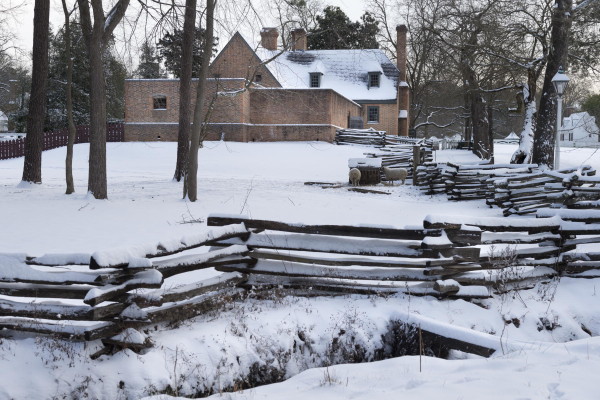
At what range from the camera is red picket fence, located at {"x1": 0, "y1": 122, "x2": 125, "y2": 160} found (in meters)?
34.4

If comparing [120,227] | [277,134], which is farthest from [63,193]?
[277,134]

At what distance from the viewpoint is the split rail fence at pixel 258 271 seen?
17.3 ft

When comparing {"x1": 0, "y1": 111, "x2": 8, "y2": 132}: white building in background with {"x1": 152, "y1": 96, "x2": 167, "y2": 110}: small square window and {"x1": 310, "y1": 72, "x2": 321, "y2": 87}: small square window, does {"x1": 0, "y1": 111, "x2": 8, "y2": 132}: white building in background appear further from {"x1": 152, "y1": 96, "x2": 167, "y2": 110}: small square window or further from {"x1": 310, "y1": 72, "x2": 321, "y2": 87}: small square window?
{"x1": 310, "y1": 72, "x2": 321, "y2": 87}: small square window

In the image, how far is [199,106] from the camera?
1475 cm

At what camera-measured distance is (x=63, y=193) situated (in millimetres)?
16672

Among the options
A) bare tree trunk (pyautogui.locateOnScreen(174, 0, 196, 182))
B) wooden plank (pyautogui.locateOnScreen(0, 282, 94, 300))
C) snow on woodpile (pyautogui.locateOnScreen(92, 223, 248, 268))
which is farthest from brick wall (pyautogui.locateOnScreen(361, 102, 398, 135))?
wooden plank (pyautogui.locateOnScreen(0, 282, 94, 300))

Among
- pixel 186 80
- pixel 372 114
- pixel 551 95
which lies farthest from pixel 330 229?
pixel 372 114

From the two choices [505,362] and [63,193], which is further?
[63,193]

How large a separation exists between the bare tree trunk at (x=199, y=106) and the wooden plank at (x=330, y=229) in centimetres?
804

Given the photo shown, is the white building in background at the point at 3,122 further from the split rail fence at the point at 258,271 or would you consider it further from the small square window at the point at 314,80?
the split rail fence at the point at 258,271

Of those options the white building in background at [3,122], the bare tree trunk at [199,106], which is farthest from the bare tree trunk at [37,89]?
the white building in background at [3,122]

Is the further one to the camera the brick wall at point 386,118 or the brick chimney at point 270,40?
the brick wall at point 386,118

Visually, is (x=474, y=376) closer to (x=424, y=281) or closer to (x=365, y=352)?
(x=365, y=352)

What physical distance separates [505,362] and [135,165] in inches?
1054
